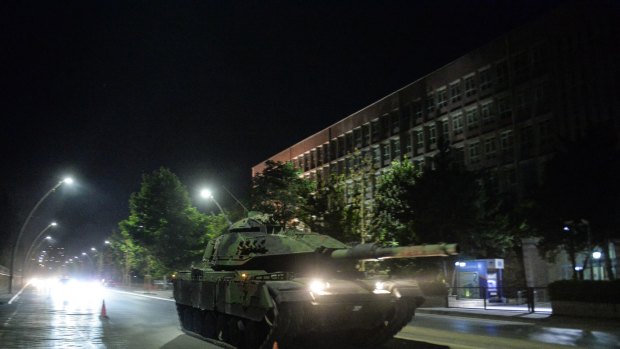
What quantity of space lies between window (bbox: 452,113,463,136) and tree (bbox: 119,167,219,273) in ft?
76.3

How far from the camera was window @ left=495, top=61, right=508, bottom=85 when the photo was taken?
46812mm

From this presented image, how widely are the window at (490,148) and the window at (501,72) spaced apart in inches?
177

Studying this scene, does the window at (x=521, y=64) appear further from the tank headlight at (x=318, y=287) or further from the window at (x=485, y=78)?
the tank headlight at (x=318, y=287)

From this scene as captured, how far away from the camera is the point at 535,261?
1458 inches

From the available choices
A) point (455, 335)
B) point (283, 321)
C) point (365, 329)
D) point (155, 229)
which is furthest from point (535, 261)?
point (155, 229)

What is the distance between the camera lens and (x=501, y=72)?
4738 cm

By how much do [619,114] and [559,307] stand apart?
1869 cm

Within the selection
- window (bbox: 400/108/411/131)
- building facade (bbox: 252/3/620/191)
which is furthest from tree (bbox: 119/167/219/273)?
window (bbox: 400/108/411/131)

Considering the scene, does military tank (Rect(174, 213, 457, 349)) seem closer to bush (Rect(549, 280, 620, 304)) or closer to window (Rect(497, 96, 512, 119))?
bush (Rect(549, 280, 620, 304))

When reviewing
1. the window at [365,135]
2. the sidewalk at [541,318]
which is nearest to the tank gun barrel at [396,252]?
the sidewalk at [541,318]

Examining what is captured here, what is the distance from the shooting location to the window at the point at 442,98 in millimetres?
53862

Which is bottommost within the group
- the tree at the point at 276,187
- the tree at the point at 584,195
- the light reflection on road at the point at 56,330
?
the light reflection on road at the point at 56,330

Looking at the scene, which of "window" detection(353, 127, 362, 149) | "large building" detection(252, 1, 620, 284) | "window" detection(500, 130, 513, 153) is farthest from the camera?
"window" detection(353, 127, 362, 149)

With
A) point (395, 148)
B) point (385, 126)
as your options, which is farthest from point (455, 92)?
point (385, 126)
